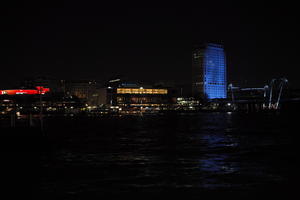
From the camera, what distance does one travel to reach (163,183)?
578 inches

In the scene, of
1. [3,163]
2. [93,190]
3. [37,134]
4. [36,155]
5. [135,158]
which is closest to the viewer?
[93,190]

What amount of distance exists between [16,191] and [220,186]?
7.63 meters

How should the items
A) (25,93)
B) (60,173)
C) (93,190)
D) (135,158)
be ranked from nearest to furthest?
(93,190), (60,173), (135,158), (25,93)

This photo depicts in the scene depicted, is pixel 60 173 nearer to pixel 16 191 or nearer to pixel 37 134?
pixel 16 191

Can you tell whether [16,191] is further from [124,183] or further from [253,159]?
[253,159]

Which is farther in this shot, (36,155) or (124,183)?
(36,155)

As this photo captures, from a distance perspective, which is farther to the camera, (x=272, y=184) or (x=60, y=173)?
(x=60, y=173)

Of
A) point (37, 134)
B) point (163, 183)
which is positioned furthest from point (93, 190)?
point (37, 134)

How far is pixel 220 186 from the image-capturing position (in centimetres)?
1409

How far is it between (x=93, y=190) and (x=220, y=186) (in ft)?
15.6

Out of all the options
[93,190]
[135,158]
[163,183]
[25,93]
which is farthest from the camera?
[25,93]

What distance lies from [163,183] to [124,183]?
5.10ft

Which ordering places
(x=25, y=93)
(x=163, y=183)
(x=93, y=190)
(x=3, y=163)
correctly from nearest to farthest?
(x=93, y=190) → (x=163, y=183) → (x=3, y=163) → (x=25, y=93)

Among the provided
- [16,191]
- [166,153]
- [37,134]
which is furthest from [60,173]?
[37,134]
